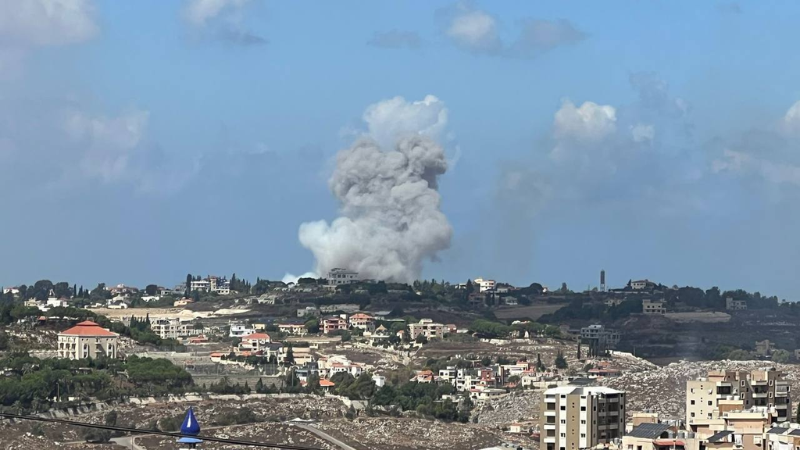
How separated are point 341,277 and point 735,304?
3269 cm

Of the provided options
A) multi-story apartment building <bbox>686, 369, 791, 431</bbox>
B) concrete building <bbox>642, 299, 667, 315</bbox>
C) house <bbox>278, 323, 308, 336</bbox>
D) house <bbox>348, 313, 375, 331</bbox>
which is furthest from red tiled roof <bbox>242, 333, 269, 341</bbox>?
multi-story apartment building <bbox>686, 369, 791, 431</bbox>

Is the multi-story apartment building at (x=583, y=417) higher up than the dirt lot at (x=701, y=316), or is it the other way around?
the dirt lot at (x=701, y=316)

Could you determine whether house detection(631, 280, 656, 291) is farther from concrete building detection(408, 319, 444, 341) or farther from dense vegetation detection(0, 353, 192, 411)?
dense vegetation detection(0, 353, 192, 411)

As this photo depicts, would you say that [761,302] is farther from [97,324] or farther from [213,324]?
[97,324]

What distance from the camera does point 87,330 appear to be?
347 feet

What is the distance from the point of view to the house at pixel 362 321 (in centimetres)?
13575

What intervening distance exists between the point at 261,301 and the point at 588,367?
170 ft

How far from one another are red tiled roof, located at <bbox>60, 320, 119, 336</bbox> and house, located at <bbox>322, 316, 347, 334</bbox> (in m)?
29.4

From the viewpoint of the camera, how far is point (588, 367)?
358 feet

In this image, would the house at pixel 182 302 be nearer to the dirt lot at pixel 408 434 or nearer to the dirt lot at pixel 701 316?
the dirt lot at pixel 701 316

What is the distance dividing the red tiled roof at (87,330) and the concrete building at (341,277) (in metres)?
55.1

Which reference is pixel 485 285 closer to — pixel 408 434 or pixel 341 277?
pixel 341 277

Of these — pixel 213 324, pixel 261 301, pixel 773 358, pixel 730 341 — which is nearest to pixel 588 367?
pixel 773 358

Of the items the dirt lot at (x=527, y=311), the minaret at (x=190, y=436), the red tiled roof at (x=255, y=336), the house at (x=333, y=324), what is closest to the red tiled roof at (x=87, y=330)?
the red tiled roof at (x=255, y=336)
